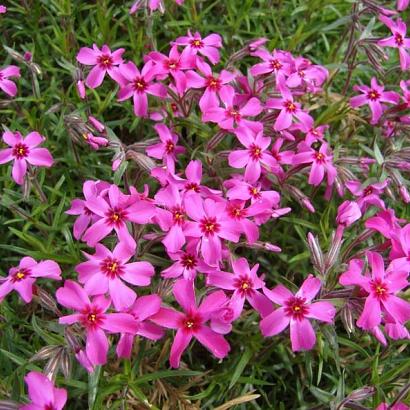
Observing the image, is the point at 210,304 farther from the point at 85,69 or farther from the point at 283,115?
the point at 85,69

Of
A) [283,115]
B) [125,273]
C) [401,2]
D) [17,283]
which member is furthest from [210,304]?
[401,2]

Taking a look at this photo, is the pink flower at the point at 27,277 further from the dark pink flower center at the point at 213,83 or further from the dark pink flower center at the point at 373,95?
the dark pink flower center at the point at 373,95

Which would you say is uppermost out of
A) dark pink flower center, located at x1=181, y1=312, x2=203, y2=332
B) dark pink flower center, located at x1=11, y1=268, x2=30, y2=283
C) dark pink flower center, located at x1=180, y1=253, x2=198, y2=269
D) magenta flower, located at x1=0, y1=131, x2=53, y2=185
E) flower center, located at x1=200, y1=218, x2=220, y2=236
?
magenta flower, located at x1=0, y1=131, x2=53, y2=185

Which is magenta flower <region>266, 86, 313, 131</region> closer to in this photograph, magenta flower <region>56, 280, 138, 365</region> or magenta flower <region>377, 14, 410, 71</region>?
magenta flower <region>377, 14, 410, 71</region>

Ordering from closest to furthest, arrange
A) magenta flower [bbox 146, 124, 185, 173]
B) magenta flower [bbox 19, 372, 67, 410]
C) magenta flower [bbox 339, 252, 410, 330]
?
1. magenta flower [bbox 19, 372, 67, 410]
2. magenta flower [bbox 339, 252, 410, 330]
3. magenta flower [bbox 146, 124, 185, 173]

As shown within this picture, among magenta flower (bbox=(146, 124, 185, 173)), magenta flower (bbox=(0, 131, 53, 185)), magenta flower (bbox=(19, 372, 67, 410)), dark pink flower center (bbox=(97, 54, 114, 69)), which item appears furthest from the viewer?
dark pink flower center (bbox=(97, 54, 114, 69))

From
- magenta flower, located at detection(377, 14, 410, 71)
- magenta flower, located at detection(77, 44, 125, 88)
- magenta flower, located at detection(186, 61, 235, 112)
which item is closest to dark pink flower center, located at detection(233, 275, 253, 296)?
magenta flower, located at detection(186, 61, 235, 112)

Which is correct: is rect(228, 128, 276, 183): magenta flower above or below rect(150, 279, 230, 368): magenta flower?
above

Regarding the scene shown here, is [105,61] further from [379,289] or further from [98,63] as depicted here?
[379,289]
